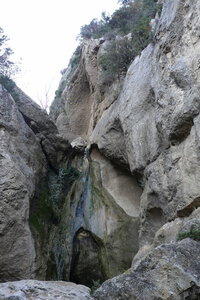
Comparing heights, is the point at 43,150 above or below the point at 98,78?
below

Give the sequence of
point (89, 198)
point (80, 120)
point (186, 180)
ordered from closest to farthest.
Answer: point (186, 180) < point (89, 198) < point (80, 120)

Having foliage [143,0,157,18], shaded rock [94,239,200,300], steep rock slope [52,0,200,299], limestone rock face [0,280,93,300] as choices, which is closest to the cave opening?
steep rock slope [52,0,200,299]

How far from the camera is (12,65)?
20922 millimetres

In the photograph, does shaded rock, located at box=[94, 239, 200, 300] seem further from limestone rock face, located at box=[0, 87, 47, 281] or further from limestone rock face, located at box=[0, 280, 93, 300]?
limestone rock face, located at box=[0, 87, 47, 281]

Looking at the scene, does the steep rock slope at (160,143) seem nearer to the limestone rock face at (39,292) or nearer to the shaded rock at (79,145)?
the shaded rock at (79,145)

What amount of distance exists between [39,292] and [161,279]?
8.81 ft

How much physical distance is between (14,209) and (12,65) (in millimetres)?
10673

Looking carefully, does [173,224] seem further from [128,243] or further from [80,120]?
[80,120]

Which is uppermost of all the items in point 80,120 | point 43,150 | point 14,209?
point 80,120

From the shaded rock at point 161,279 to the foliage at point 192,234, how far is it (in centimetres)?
69

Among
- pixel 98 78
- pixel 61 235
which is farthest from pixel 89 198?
pixel 98 78

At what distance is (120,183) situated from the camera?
659 inches

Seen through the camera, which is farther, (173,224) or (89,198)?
(89,198)

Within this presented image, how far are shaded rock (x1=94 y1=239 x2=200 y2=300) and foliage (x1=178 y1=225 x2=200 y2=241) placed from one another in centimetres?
69
